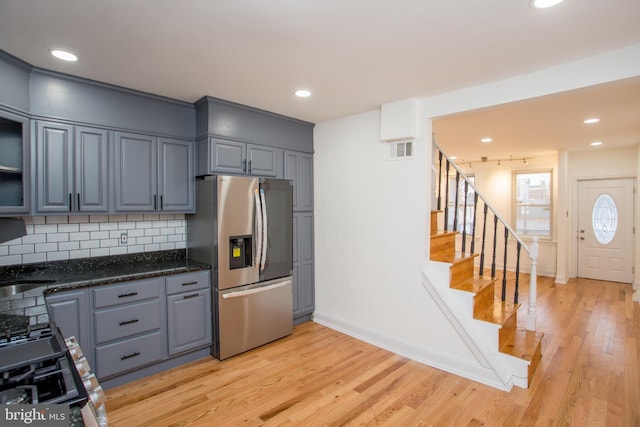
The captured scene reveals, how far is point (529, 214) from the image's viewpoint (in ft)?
22.7

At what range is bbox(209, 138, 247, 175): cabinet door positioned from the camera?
3.16 meters

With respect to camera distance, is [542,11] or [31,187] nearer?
[542,11]

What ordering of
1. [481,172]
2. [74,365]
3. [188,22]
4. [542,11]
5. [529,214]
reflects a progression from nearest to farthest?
[74,365], [542,11], [188,22], [529,214], [481,172]

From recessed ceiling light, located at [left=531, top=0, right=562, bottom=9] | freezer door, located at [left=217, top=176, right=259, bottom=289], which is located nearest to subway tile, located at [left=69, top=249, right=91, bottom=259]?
freezer door, located at [left=217, top=176, right=259, bottom=289]

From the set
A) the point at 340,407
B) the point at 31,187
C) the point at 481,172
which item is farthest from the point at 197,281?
the point at 481,172

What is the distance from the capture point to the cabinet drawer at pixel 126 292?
2512 millimetres

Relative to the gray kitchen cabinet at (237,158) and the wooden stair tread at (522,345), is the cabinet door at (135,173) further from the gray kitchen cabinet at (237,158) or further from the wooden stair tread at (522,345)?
the wooden stair tread at (522,345)

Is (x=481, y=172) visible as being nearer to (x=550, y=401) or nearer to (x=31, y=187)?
(x=550, y=401)

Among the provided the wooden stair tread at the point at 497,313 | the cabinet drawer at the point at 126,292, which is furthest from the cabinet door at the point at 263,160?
the wooden stair tread at the point at 497,313

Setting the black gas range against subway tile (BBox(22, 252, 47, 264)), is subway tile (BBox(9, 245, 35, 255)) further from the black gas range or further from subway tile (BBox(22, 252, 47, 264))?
the black gas range

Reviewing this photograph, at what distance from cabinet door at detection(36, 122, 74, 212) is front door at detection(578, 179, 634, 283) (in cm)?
794

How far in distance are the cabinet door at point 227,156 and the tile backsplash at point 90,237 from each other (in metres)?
0.77

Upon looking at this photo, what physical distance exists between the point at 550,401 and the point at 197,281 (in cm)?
303

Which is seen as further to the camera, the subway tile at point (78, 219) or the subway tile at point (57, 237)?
the subway tile at point (78, 219)
